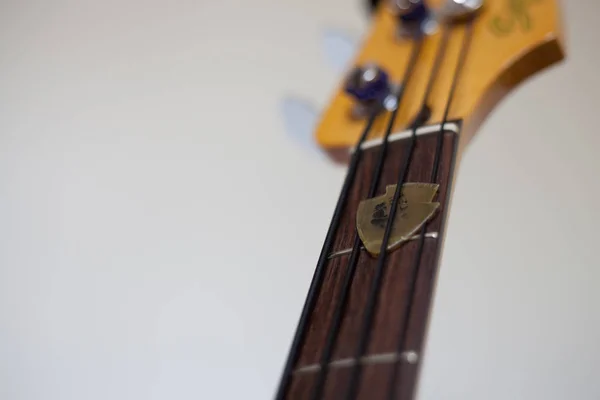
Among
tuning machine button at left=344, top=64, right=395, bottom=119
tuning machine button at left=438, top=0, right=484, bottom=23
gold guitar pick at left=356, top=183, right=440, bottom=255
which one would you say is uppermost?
tuning machine button at left=438, top=0, right=484, bottom=23

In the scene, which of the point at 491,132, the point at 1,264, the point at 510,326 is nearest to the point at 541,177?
the point at 491,132

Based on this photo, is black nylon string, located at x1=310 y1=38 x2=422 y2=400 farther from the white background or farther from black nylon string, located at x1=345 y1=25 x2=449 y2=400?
the white background

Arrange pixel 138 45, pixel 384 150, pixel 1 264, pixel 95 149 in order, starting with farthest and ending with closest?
1. pixel 138 45
2. pixel 95 149
3. pixel 1 264
4. pixel 384 150

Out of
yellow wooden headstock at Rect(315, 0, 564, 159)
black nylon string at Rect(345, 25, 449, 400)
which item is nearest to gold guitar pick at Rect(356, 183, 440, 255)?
black nylon string at Rect(345, 25, 449, 400)

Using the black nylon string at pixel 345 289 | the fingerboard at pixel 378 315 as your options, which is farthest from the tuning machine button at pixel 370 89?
the fingerboard at pixel 378 315

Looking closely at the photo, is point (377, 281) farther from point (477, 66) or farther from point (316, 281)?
point (477, 66)

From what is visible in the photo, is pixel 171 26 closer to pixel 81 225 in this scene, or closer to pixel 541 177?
pixel 81 225

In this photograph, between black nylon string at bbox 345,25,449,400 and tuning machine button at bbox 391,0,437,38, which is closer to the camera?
black nylon string at bbox 345,25,449,400
